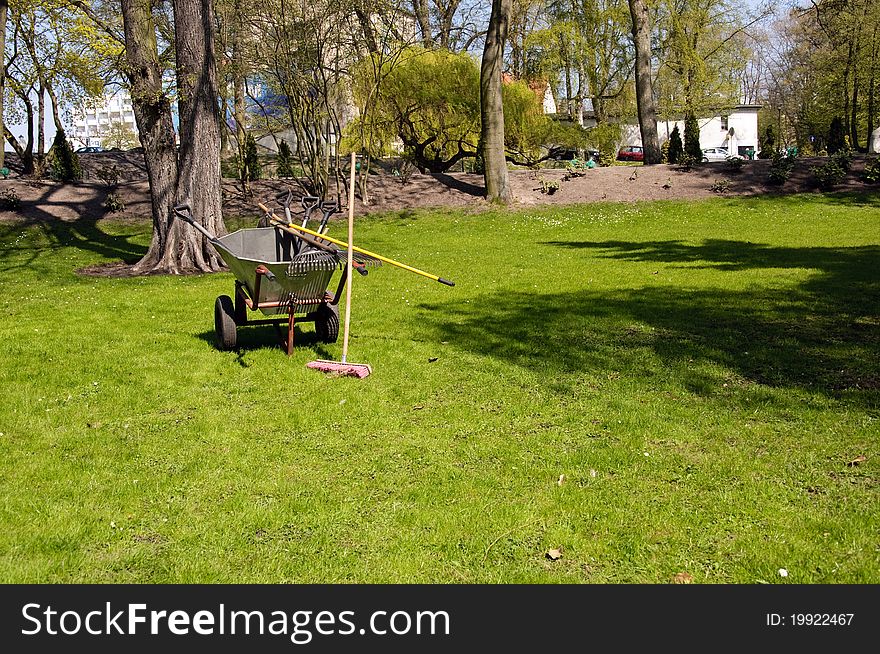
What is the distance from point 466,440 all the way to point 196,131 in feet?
37.1

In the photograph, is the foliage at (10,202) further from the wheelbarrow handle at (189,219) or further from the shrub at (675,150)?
the shrub at (675,150)

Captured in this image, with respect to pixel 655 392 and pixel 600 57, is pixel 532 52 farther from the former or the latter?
pixel 655 392

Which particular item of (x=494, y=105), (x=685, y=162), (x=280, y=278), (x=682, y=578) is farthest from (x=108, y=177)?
(x=682, y=578)

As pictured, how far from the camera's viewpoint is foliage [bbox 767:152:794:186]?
75.2 feet

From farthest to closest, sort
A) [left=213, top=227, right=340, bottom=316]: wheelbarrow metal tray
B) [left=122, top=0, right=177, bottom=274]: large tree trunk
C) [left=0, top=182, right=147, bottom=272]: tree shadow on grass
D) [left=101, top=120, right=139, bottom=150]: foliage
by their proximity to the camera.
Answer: [left=101, top=120, right=139, bottom=150]: foliage → [left=0, top=182, right=147, bottom=272]: tree shadow on grass → [left=122, top=0, right=177, bottom=274]: large tree trunk → [left=213, top=227, right=340, bottom=316]: wheelbarrow metal tray

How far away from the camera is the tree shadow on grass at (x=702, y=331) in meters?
6.78

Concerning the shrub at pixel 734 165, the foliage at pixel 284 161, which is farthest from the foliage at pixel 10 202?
the shrub at pixel 734 165

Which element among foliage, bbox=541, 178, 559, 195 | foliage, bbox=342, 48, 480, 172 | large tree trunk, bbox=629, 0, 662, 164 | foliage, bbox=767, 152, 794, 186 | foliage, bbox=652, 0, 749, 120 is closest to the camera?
foliage, bbox=767, 152, 794, 186

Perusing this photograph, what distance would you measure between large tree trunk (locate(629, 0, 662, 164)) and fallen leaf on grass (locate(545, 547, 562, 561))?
2428 centimetres

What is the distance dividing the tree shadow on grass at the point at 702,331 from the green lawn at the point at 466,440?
5 cm

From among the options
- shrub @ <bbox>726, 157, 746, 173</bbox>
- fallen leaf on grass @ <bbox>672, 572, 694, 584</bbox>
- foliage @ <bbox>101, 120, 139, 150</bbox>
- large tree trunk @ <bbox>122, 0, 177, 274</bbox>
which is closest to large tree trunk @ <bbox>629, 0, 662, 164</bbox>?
shrub @ <bbox>726, 157, 746, 173</bbox>

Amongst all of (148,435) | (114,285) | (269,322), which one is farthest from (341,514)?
(114,285)

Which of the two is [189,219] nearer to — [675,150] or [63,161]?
[63,161]

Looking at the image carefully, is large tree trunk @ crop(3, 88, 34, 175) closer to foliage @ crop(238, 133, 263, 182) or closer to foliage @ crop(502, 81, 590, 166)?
foliage @ crop(238, 133, 263, 182)
